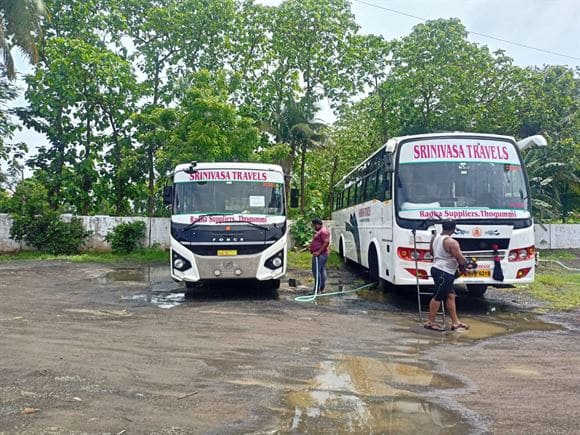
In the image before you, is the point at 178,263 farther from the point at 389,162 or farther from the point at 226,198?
the point at 389,162

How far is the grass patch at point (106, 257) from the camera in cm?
1972

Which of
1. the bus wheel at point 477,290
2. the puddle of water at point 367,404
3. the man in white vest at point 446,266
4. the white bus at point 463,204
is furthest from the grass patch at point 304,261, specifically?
the puddle of water at point 367,404

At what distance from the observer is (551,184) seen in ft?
84.7

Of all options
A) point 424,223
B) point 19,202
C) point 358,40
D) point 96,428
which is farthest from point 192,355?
point 358,40

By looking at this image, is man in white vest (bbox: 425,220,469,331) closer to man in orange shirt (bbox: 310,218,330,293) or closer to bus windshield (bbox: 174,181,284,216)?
man in orange shirt (bbox: 310,218,330,293)

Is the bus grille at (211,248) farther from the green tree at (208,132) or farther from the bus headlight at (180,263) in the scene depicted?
the green tree at (208,132)

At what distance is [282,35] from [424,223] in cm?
1958

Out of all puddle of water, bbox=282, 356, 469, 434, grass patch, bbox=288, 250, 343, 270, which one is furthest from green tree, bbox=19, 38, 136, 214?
puddle of water, bbox=282, 356, 469, 434

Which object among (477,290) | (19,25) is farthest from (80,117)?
(477,290)

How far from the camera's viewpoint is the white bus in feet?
31.2

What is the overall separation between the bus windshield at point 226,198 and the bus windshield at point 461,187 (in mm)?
2852

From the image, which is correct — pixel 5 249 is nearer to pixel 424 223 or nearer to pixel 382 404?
pixel 424 223

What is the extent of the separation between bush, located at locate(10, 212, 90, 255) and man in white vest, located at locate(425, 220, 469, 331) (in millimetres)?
16699

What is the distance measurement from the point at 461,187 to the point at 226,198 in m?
4.65
